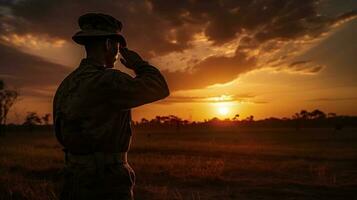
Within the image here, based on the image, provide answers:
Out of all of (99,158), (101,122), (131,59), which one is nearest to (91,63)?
(131,59)

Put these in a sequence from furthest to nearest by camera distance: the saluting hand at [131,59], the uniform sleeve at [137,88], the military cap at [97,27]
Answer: the military cap at [97,27]
the saluting hand at [131,59]
the uniform sleeve at [137,88]

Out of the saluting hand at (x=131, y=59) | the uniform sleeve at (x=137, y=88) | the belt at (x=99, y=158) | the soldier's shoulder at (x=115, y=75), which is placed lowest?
the belt at (x=99, y=158)

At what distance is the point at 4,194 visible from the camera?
8.40 metres

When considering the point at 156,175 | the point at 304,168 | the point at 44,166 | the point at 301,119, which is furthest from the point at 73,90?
the point at 301,119

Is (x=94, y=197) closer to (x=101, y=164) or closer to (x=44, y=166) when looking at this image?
(x=101, y=164)

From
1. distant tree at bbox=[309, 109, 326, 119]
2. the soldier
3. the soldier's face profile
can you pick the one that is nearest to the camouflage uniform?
the soldier

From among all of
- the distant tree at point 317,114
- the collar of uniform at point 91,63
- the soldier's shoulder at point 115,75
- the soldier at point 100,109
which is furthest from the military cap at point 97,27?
the distant tree at point 317,114

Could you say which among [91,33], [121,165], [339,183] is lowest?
[339,183]

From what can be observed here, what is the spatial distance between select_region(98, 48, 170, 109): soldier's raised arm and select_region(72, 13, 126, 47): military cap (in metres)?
0.35

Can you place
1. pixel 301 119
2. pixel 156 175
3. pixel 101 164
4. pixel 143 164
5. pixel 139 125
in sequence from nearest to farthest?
pixel 101 164 → pixel 156 175 → pixel 143 164 → pixel 301 119 → pixel 139 125

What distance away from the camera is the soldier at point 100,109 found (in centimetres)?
254

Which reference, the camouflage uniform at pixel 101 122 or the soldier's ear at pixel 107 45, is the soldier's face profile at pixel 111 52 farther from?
the camouflage uniform at pixel 101 122

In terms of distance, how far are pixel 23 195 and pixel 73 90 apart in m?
6.24

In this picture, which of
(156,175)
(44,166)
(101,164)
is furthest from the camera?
(44,166)
